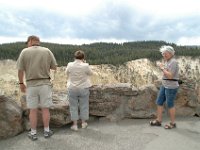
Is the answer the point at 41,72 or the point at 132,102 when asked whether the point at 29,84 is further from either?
the point at 132,102

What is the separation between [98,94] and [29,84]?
5.98 feet

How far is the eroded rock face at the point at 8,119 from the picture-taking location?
7.33 metres

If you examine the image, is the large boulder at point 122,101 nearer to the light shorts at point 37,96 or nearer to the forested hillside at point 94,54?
the light shorts at point 37,96

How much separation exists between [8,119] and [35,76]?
1.08 m

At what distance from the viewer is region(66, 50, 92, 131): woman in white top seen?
25.1 feet

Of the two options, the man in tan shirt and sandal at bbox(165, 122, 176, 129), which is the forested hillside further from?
the man in tan shirt

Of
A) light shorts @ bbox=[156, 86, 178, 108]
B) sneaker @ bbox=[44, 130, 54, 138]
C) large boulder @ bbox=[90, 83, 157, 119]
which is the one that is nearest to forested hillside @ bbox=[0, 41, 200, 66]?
large boulder @ bbox=[90, 83, 157, 119]

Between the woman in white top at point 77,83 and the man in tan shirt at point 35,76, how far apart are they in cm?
65

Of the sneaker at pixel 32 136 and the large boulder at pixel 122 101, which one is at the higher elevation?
the large boulder at pixel 122 101

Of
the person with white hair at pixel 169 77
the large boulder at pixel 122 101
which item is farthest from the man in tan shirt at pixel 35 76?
the person with white hair at pixel 169 77

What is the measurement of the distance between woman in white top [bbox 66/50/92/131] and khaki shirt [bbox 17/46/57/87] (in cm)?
74

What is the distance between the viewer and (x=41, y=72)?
7.04 meters

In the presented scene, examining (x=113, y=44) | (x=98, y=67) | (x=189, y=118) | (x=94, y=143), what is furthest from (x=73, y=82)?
(x=113, y=44)

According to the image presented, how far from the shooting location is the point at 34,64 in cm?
698
